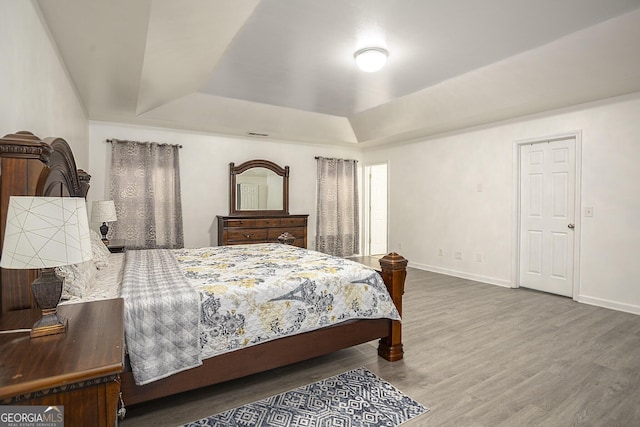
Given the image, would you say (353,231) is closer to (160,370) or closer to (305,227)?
(305,227)

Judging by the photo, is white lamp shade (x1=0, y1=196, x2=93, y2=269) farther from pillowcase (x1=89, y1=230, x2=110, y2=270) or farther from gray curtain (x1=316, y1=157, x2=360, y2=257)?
gray curtain (x1=316, y1=157, x2=360, y2=257)

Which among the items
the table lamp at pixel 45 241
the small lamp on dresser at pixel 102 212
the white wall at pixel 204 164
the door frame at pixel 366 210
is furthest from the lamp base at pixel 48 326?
the door frame at pixel 366 210

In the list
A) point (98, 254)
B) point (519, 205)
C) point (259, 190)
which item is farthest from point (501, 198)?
point (98, 254)

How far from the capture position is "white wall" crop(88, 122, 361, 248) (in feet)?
15.6

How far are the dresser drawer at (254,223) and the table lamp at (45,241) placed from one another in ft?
13.4

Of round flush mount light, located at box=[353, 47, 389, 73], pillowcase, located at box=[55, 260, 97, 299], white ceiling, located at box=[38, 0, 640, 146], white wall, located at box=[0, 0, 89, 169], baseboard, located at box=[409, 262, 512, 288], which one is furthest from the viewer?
baseboard, located at box=[409, 262, 512, 288]

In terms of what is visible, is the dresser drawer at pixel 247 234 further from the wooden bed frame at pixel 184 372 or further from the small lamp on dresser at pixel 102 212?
the wooden bed frame at pixel 184 372

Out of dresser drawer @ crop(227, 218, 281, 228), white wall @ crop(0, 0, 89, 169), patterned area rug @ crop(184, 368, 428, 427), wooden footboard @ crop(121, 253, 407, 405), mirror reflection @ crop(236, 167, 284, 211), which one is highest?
white wall @ crop(0, 0, 89, 169)

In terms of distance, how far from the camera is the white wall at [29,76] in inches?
61.9

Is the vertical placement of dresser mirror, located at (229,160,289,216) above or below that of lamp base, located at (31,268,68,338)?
above

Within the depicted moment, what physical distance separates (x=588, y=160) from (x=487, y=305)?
205 cm

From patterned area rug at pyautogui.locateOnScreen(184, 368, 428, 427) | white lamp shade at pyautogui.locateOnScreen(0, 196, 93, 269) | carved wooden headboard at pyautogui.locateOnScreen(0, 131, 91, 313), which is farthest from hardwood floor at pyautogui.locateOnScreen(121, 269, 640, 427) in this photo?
white lamp shade at pyautogui.locateOnScreen(0, 196, 93, 269)

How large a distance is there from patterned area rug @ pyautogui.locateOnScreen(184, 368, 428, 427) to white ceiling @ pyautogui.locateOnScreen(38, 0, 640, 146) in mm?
2445

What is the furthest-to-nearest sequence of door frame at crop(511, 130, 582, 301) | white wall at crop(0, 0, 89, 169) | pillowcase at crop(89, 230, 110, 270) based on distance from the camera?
1. door frame at crop(511, 130, 582, 301)
2. pillowcase at crop(89, 230, 110, 270)
3. white wall at crop(0, 0, 89, 169)
